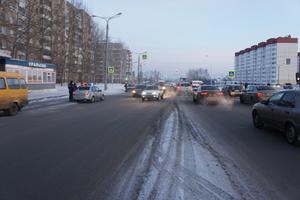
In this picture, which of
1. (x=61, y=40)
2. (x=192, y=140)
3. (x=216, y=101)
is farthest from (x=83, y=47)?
(x=192, y=140)

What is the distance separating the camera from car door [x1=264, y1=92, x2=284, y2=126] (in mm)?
12500

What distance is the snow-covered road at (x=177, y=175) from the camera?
6129mm

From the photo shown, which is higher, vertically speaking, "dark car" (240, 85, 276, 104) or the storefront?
the storefront

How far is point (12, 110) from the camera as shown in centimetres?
2016

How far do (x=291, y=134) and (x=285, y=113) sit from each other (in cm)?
79

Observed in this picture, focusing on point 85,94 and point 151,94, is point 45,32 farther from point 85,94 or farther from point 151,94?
point 85,94

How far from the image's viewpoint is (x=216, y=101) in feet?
102

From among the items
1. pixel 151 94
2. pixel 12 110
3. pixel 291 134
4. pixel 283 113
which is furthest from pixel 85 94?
pixel 291 134

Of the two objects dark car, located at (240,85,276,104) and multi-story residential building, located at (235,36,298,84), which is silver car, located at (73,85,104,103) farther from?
multi-story residential building, located at (235,36,298,84)

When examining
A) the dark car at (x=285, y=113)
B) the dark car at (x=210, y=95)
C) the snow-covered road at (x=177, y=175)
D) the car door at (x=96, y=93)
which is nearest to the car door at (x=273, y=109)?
the dark car at (x=285, y=113)

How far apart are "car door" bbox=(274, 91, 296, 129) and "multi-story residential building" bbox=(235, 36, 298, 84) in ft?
357

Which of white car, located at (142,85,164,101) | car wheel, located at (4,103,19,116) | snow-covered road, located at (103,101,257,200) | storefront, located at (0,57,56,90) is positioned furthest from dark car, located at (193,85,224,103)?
storefront, located at (0,57,56,90)

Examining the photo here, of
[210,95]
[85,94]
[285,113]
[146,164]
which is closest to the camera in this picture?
[146,164]

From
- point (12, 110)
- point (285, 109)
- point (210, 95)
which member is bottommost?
point (12, 110)
